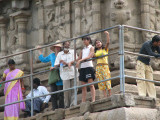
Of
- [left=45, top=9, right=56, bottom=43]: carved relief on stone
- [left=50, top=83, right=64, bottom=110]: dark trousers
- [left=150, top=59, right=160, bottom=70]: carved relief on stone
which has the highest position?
[left=45, top=9, right=56, bottom=43]: carved relief on stone

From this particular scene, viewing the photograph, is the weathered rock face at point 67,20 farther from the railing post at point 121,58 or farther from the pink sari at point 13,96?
the railing post at point 121,58

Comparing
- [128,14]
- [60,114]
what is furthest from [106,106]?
[128,14]

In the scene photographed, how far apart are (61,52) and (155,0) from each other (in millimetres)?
4116

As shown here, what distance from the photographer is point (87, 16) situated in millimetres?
20703

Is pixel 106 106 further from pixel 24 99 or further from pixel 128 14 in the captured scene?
pixel 128 14

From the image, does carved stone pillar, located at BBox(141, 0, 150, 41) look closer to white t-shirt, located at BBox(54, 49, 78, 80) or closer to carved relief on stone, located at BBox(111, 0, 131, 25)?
carved relief on stone, located at BBox(111, 0, 131, 25)

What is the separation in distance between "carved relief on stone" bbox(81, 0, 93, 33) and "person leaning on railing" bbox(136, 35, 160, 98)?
3.77m

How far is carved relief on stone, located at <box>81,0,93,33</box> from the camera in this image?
20562 millimetres

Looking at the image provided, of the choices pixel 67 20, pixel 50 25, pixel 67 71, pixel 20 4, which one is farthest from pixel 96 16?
pixel 20 4

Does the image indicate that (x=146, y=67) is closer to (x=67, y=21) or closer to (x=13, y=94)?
(x=13, y=94)

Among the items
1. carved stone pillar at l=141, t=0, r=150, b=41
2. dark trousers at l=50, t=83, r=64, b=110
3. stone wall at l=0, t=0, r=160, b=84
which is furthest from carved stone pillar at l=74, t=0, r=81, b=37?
dark trousers at l=50, t=83, r=64, b=110

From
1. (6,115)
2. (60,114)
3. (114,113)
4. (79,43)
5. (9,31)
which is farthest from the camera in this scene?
(9,31)

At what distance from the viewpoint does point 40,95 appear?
1822 cm

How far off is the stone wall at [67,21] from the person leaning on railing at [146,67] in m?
2.32
